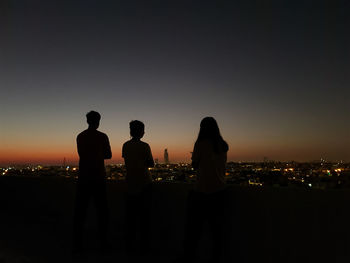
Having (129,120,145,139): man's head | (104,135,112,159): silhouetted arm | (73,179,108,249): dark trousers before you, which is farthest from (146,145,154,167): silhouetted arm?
(73,179,108,249): dark trousers

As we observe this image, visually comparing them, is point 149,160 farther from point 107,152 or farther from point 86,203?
point 86,203

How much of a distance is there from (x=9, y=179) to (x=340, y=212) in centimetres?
A: 792

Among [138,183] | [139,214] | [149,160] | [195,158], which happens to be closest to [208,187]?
[195,158]

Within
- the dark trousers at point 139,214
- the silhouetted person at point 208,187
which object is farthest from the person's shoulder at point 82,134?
the silhouetted person at point 208,187

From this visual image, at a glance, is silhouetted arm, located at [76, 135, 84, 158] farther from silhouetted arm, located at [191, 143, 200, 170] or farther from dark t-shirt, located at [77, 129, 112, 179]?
silhouetted arm, located at [191, 143, 200, 170]

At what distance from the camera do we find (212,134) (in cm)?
355

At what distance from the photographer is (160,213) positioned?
15.6 ft

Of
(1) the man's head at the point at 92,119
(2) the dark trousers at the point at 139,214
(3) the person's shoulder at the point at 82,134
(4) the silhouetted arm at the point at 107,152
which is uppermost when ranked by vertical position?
(1) the man's head at the point at 92,119

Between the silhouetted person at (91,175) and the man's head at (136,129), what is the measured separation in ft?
1.46

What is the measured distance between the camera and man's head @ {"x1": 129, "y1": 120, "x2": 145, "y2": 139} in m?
4.29

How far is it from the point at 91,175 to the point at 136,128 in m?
0.91

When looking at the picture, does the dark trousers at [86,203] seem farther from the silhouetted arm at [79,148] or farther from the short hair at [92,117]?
the short hair at [92,117]

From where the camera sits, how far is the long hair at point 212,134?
11.6 feet

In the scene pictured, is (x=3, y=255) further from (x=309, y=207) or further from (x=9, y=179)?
(x=9, y=179)
